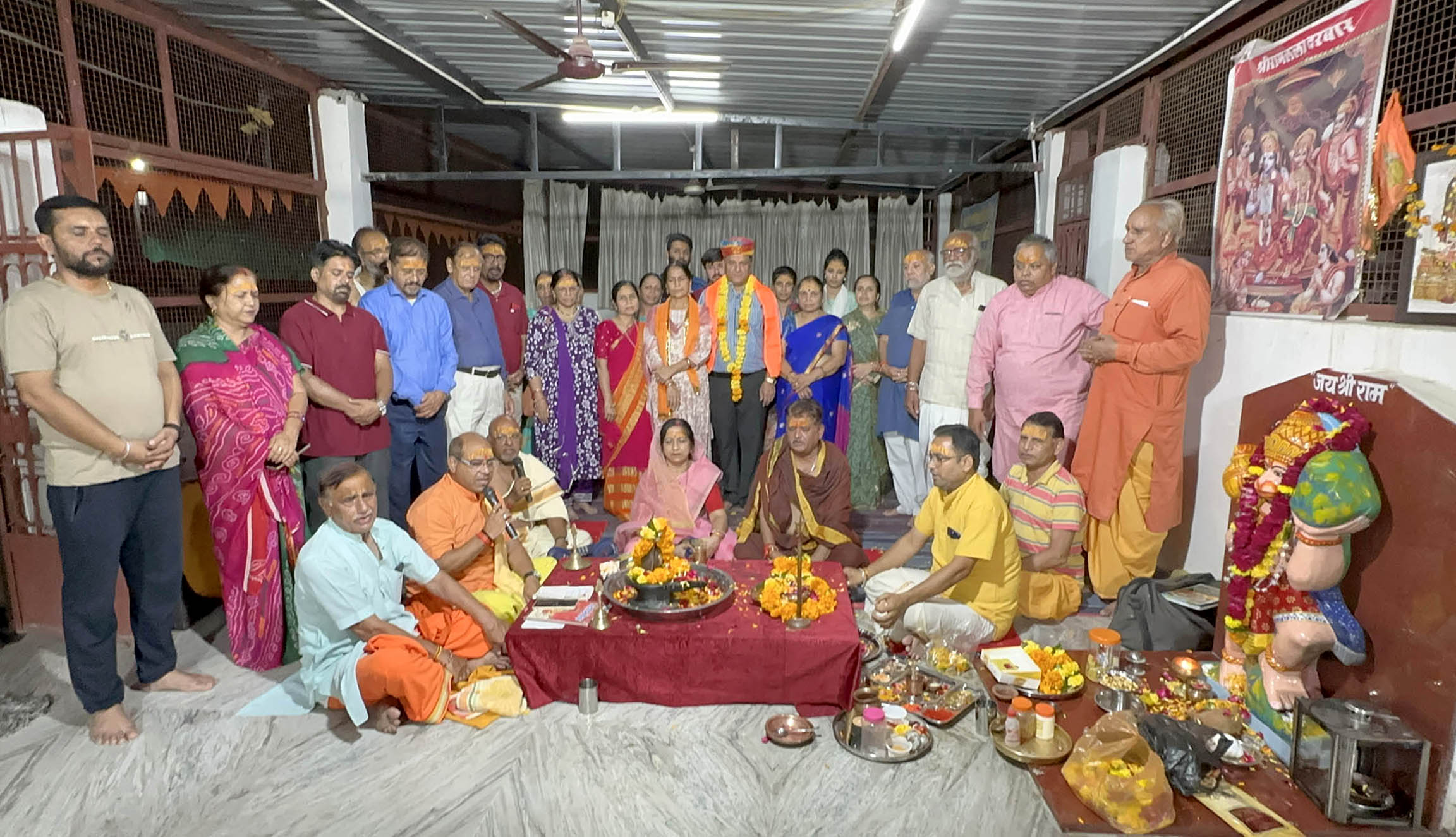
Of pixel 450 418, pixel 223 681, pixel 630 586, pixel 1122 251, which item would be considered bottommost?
pixel 223 681

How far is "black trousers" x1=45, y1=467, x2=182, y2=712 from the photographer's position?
295cm

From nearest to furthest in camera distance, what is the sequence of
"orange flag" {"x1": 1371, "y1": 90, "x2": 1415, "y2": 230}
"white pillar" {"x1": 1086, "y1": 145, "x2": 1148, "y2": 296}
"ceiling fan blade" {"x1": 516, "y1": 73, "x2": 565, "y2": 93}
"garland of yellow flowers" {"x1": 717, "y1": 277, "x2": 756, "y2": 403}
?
"orange flag" {"x1": 1371, "y1": 90, "x2": 1415, "y2": 230} < "ceiling fan blade" {"x1": 516, "y1": 73, "x2": 565, "y2": 93} < "white pillar" {"x1": 1086, "y1": 145, "x2": 1148, "y2": 296} < "garland of yellow flowers" {"x1": 717, "y1": 277, "x2": 756, "y2": 403}

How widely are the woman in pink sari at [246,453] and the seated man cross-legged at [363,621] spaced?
0.62 metres

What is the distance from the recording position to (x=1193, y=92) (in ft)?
14.8

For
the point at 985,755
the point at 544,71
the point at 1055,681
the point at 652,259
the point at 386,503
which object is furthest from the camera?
the point at 652,259

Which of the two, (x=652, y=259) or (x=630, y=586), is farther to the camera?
(x=652, y=259)

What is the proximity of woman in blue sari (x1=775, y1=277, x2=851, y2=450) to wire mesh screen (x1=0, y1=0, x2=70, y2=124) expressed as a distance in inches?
161

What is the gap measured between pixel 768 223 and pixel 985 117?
3.71 meters

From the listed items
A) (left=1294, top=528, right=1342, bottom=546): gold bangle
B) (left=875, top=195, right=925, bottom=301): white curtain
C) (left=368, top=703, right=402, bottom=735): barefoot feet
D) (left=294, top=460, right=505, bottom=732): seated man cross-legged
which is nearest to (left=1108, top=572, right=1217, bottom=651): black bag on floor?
(left=1294, top=528, right=1342, bottom=546): gold bangle

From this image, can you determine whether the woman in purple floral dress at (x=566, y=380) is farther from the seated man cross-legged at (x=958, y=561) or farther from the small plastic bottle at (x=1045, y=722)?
the small plastic bottle at (x=1045, y=722)

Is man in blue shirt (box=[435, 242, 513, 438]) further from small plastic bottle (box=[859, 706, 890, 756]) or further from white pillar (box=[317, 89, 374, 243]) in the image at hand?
small plastic bottle (box=[859, 706, 890, 756])

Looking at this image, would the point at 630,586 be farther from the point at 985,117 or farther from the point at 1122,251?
the point at 985,117

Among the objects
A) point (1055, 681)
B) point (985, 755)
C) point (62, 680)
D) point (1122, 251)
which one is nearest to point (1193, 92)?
point (1122, 251)

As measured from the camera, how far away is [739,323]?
5414 mm
